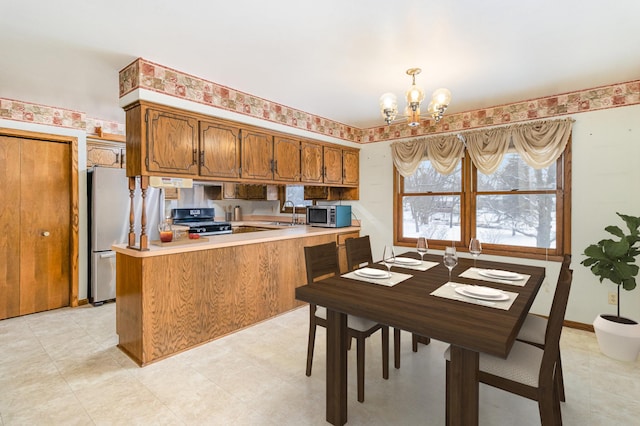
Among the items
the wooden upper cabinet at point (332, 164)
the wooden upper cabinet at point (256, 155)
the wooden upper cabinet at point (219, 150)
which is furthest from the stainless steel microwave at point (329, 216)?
the wooden upper cabinet at point (219, 150)

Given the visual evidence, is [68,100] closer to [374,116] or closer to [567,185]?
[374,116]

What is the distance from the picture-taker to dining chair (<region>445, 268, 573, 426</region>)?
1.33 m

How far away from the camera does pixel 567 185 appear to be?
3.21 meters

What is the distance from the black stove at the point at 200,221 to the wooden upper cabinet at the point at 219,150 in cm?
210

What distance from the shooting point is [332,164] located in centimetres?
436

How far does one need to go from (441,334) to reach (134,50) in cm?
272

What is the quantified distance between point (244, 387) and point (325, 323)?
714 mm

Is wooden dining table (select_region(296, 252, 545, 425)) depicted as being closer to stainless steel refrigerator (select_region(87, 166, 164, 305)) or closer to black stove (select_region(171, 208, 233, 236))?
stainless steel refrigerator (select_region(87, 166, 164, 305))

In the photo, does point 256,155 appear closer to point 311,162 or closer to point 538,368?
point 311,162

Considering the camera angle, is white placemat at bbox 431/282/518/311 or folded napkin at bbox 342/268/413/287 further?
folded napkin at bbox 342/268/413/287

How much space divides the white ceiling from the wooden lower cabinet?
1600 mm

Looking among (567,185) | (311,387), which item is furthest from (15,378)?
(567,185)

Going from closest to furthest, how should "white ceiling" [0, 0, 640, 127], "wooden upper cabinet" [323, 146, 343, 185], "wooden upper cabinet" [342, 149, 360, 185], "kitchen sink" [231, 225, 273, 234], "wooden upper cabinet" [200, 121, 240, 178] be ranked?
"white ceiling" [0, 0, 640, 127] → "wooden upper cabinet" [200, 121, 240, 178] → "wooden upper cabinet" [323, 146, 343, 185] → "wooden upper cabinet" [342, 149, 360, 185] → "kitchen sink" [231, 225, 273, 234]

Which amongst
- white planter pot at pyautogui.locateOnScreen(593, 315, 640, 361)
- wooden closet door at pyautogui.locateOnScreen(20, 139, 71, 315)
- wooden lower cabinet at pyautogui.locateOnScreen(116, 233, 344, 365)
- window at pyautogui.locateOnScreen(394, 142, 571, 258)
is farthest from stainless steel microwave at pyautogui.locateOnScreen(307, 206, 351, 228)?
wooden closet door at pyautogui.locateOnScreen(20, 139, 71, 315)
